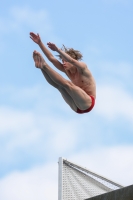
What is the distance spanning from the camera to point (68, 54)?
9.05 meters

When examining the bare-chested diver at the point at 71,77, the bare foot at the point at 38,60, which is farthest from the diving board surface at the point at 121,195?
the bare foot at the point at 38,60

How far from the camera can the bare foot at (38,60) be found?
26.6 ft

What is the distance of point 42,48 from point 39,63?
2.53 ft

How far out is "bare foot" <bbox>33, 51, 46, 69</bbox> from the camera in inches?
319

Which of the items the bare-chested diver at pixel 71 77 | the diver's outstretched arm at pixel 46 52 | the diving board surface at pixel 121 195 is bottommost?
the diving board surface at pixel 121 195

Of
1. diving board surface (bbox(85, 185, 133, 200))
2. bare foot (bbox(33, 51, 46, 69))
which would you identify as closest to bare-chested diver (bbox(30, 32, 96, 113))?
bare foot (bbox(33, 51, 46, 69))

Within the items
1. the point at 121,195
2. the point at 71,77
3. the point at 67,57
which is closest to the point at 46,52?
the point at 71,77

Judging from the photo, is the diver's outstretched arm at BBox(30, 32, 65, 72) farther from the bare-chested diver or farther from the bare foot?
the bare foot

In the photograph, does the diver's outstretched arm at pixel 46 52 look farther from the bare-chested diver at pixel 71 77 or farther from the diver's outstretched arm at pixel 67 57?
the diver's outstretched arm at pixel 67 57

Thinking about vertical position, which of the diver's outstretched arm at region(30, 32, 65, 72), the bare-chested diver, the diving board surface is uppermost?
the diver's outstretched arm at region(30, 32, 65, 72)

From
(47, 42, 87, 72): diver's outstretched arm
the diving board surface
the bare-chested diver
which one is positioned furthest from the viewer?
(47, 42, 87, 72): diver's outstretched arm

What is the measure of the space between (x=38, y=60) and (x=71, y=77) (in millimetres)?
1034

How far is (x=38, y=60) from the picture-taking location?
8.14 m

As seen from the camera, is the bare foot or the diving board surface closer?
the diving board surface
